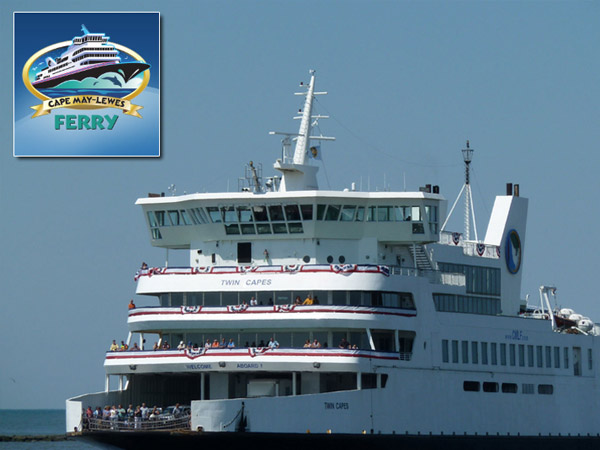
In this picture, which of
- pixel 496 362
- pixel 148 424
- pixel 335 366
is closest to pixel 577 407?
pixel 496 362

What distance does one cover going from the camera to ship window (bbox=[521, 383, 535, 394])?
1975 inches

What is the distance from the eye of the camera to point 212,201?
4588 centimetres

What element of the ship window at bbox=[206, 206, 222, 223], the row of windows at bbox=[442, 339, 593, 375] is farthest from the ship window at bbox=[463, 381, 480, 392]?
the ship window at bbox=[206, 206, 222, 223]

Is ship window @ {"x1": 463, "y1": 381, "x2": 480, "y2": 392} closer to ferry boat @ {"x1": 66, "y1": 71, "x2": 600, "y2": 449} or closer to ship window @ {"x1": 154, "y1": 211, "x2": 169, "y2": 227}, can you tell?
ferry boat @ {"x1": 66, "y1": 71, "x2": 600, "y2": 449}

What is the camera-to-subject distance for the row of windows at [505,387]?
4772 cm

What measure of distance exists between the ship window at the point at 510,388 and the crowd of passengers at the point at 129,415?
11.9 meters

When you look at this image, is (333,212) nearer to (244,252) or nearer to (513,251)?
(244,252)

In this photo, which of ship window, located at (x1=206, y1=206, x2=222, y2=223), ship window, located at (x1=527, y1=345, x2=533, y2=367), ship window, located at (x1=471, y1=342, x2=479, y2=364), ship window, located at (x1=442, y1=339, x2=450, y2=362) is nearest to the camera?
ship window, located at (x1=206, y1=206, x2=222, y2=223)

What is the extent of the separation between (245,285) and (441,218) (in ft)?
22.8

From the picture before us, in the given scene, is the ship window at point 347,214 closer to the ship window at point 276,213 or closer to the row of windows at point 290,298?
the ship window at point 276,213

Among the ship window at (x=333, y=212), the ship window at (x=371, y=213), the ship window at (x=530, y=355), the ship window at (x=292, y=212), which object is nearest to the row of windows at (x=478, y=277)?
the ship window at (x=530, y=355)

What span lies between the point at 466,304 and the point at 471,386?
2758mm

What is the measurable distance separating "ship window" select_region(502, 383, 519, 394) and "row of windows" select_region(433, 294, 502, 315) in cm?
253

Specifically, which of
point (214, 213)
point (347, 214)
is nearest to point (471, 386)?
point (347, 214)
